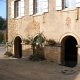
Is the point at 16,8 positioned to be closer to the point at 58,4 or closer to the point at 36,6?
the point at 36,6

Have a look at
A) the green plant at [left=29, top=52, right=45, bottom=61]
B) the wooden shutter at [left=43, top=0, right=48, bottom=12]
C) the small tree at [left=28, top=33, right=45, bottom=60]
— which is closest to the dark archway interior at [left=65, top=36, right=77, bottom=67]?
the green plant at [left=29, top=52, right=45, bottom=61]

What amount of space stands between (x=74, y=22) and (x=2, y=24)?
38967 mm

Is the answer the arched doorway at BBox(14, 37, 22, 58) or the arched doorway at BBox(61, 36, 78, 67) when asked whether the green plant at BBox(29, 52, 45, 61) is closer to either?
the arched doorway at BBox(61, 36, 78, 67)

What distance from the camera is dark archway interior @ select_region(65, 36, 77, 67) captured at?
13633mm

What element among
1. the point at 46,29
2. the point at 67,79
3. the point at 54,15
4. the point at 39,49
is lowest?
the point at 67,79

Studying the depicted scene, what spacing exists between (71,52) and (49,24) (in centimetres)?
314

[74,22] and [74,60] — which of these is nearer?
[74,22]

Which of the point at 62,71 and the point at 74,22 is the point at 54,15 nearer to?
the point at 74,22

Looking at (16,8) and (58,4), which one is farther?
(16,8)

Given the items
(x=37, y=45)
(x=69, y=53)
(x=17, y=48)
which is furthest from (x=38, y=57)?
(x=17, y=48)

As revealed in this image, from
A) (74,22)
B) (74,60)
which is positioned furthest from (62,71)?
(74,60)

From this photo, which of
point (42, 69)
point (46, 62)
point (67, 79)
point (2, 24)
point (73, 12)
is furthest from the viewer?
point (2, 24)

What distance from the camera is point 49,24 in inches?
505

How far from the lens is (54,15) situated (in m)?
12.5
